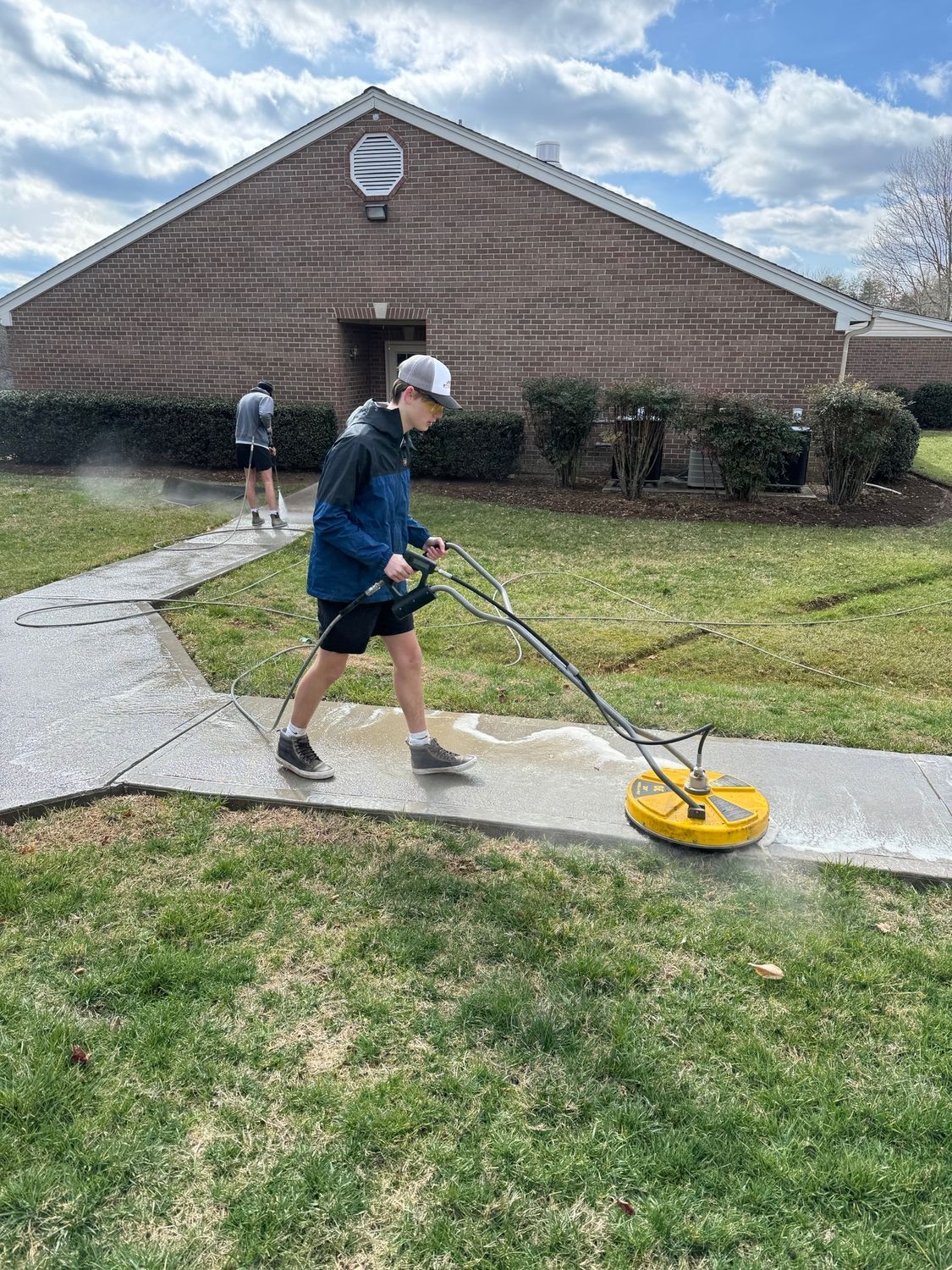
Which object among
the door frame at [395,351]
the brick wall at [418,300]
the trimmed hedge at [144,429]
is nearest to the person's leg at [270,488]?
the trimmed hedge at [144,429]

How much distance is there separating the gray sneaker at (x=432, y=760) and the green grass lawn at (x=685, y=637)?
30.0 inches

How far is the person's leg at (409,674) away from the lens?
3.56 m

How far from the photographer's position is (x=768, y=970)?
253 cm

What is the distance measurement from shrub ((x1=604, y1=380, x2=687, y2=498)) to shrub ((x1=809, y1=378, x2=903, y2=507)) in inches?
69.4

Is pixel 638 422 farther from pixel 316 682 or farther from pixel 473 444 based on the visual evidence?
pixel 316 682

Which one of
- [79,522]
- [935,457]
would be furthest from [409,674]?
[935,457]

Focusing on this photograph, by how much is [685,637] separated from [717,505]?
562 cm

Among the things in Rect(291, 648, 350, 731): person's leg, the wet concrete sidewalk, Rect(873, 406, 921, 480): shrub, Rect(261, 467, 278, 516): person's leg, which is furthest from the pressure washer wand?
Rect(873, 406, 921, 480): shrub

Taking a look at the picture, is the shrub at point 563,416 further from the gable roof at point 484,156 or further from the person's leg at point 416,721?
the person's leg at point 416,721

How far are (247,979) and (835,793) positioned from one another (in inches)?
99.4

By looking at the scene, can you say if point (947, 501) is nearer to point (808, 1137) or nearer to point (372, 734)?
point (372, 734)

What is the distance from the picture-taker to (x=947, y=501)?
39.3 ft

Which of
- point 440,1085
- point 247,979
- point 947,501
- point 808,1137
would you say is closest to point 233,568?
point 247,979

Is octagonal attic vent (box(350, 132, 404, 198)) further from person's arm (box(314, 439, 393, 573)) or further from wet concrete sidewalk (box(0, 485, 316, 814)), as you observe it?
person's arm (box(314, 439, 393, 573))
